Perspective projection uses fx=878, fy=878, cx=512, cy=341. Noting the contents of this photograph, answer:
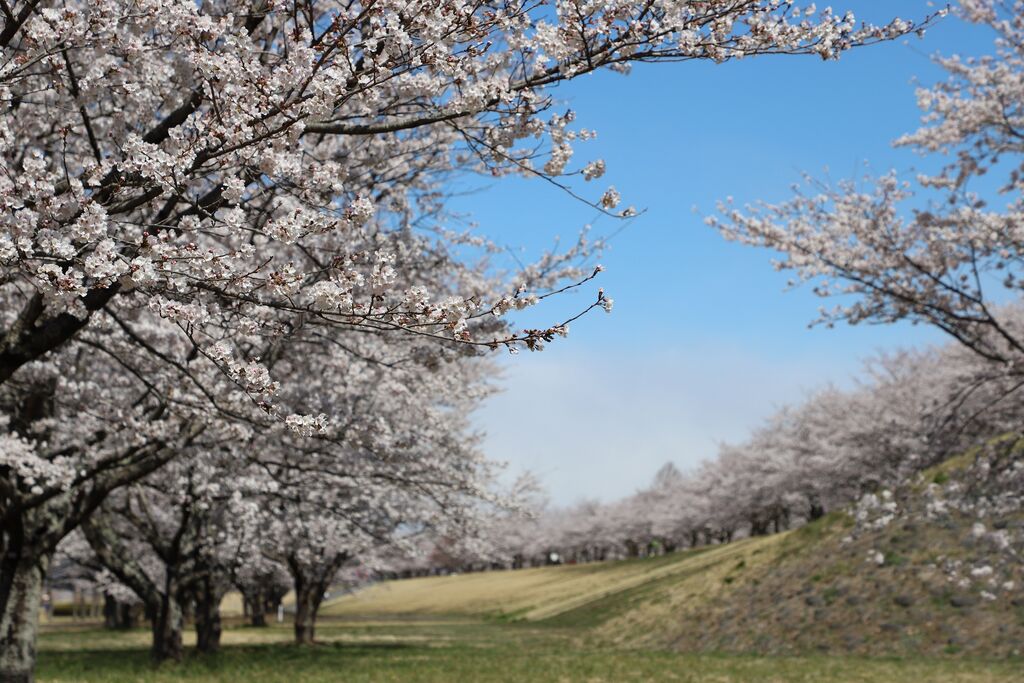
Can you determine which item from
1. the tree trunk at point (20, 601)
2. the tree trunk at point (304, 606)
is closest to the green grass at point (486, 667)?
the tree trunk at point (304, 606)

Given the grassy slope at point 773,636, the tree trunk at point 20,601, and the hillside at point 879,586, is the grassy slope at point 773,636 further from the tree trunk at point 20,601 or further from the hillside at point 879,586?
the tree trunk at point 20,601

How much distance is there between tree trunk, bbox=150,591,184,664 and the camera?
20.2 meters

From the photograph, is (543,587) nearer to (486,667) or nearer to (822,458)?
(822,458)

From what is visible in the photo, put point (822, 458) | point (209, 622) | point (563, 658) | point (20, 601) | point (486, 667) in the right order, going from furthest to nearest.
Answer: point (822, 458)
point (209, 622)
point (563, 658)
point (486, 667)
point (20, 601)

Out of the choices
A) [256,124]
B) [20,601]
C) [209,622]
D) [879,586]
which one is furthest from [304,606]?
[256,124]

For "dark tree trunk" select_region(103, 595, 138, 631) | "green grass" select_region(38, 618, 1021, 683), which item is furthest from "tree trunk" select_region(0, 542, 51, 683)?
"dark tree trunk" select_region(103, 595, 138, 631)

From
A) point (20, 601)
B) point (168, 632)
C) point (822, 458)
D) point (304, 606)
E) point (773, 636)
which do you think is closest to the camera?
point (20, 601)

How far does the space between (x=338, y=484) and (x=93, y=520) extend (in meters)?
5.64

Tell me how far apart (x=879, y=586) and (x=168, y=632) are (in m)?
19.2

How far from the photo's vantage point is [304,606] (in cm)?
3108

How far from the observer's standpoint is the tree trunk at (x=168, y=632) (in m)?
20.2

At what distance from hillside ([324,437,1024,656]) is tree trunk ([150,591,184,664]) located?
48.9 feet

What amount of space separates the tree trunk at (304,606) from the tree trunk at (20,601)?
59.0 ft

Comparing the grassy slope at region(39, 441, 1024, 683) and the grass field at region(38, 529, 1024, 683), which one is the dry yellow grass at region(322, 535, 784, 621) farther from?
the grassy slope at region(39, 441, 1024, 683)
